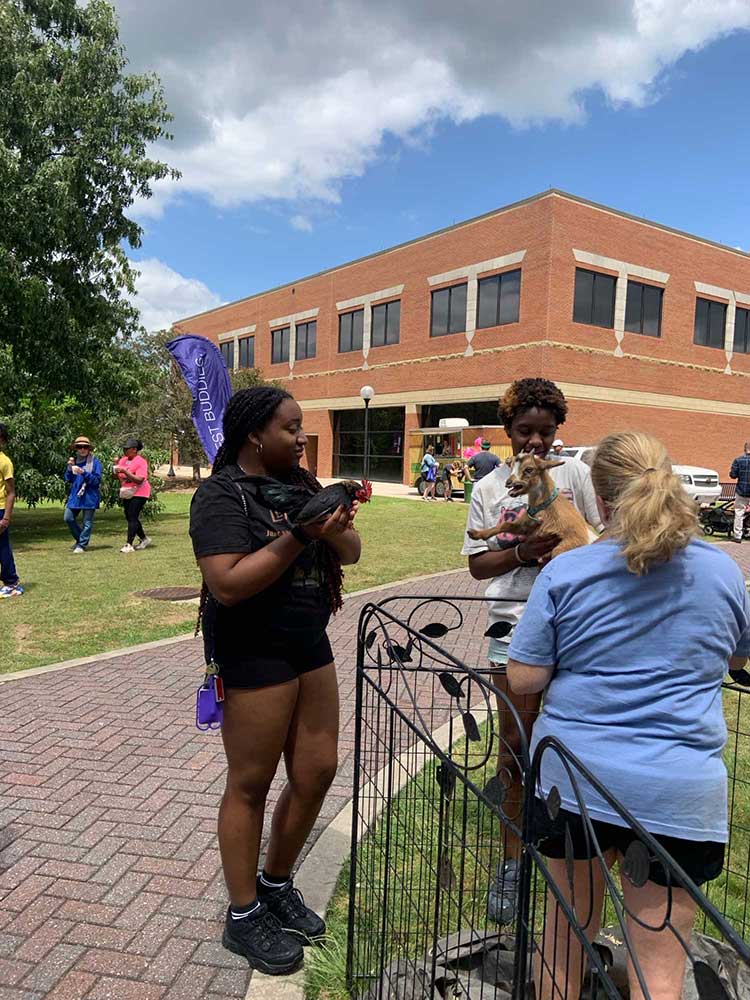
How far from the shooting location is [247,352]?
43.7 meters

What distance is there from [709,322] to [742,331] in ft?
7.74

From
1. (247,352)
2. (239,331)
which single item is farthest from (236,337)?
(247,352)

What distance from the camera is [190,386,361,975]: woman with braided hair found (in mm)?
2115

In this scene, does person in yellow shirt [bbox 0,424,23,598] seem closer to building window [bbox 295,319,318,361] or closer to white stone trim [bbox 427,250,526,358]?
white stone trim [bbox 427,250,526,358]

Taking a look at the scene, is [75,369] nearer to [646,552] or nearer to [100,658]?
[100,658]

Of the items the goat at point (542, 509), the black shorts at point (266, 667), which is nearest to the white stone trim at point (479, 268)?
the goat at point (542, 509)

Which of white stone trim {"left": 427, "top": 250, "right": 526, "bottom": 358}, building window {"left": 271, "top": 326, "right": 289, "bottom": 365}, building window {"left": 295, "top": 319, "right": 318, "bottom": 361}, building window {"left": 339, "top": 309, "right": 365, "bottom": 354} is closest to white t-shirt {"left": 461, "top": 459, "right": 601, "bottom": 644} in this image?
white stone trim {"left": 427, "top": 250, "right": 526, "bottom": 358}

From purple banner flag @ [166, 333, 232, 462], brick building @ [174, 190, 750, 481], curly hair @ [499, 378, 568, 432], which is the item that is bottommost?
curly hair @ [499, 378, 568, 432]

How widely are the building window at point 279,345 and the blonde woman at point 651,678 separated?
131 feet

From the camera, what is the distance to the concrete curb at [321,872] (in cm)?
233

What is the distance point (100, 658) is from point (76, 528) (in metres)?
6.55

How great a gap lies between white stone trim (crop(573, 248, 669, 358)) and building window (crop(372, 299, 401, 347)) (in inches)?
382

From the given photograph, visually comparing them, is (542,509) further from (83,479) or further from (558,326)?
(558,326)

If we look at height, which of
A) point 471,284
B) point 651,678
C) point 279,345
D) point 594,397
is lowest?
point 651,678
